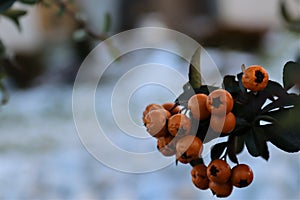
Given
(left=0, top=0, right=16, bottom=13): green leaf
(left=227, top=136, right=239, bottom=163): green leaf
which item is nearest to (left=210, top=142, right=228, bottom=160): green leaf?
(left=227, top=136, right=239, bottom=163): green leaf

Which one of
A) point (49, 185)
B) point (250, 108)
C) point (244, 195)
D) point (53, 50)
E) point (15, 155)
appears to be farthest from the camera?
point (53, 50)

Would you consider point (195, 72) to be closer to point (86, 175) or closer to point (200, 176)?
point (200, 176)

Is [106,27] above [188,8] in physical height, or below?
above

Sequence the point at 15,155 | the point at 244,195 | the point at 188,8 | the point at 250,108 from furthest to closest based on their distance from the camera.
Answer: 1. the point at 188,8
2. the point at 15,155
3. the point at 244,195
4. the point at 250,108

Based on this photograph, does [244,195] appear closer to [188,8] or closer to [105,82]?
[105,82]

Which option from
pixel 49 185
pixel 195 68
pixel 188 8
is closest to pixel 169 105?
pixel 195 68

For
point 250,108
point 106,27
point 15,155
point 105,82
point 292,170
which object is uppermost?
point 250,108
